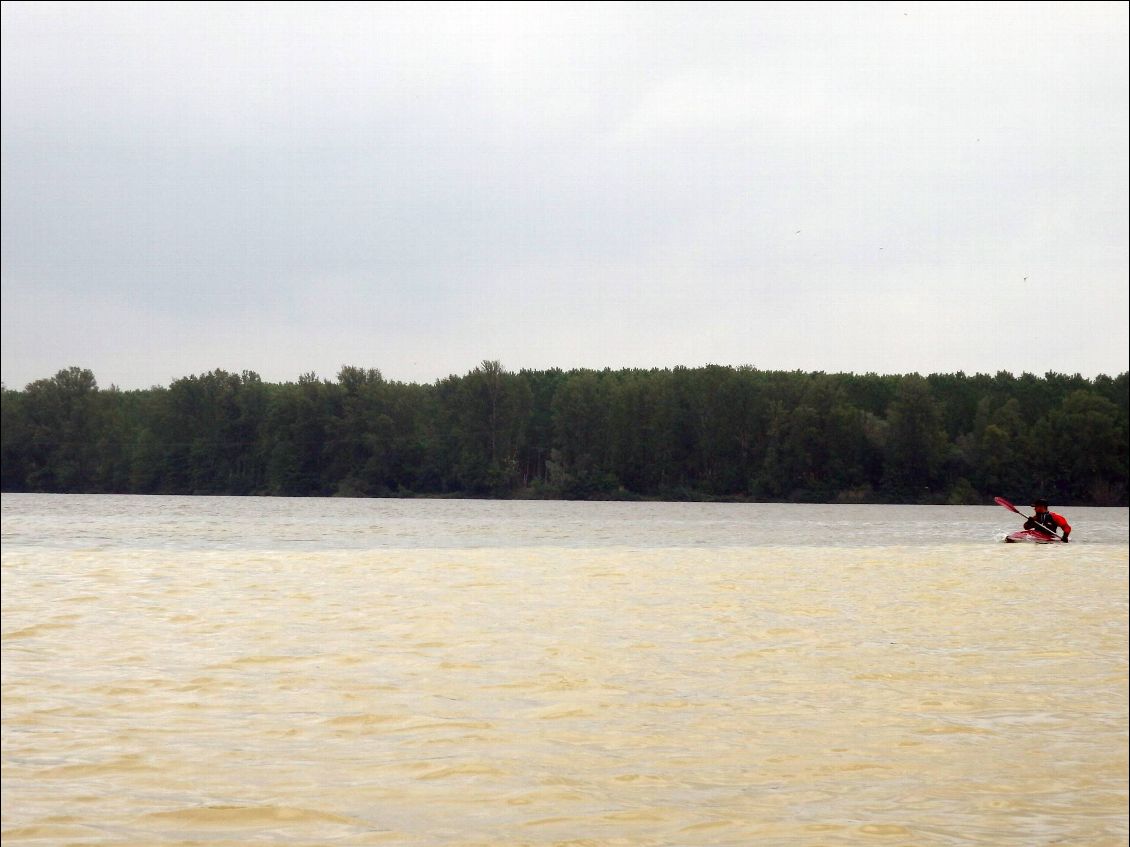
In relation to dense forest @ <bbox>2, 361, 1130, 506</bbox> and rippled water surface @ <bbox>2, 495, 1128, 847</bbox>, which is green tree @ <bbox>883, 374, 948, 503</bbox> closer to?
dense forest @ <bbox>2, 361, 1130, 506</bbox>

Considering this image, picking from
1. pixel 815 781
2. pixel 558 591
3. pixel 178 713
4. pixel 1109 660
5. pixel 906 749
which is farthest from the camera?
pixel 558 591

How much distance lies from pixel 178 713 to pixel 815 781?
445 centimetres

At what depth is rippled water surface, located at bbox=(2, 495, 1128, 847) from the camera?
6.18 meters

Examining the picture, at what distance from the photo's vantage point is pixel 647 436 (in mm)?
96500

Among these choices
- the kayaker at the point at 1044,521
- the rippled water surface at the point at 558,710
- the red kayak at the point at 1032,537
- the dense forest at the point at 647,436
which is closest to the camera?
the rippled water surface at the point at 558,710

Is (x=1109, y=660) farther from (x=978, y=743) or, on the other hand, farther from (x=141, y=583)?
(x=141, y=583)

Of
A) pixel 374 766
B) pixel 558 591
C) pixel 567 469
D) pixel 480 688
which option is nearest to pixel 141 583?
pixel 558 591

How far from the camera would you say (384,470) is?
96.1 meters

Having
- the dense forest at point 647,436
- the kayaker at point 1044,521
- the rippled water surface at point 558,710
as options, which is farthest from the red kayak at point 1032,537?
the dense forest at point 647,436

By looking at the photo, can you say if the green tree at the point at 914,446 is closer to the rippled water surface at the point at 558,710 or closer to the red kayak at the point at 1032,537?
the red kayak at the point at 1032,537

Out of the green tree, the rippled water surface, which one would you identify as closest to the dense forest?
the green tree

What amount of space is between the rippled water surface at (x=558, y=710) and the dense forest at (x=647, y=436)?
68.8 meters

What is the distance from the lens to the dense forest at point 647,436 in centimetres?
8769

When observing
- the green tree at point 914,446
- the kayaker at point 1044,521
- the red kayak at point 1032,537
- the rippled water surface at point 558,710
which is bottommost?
the rippled water surface at point 558,710
